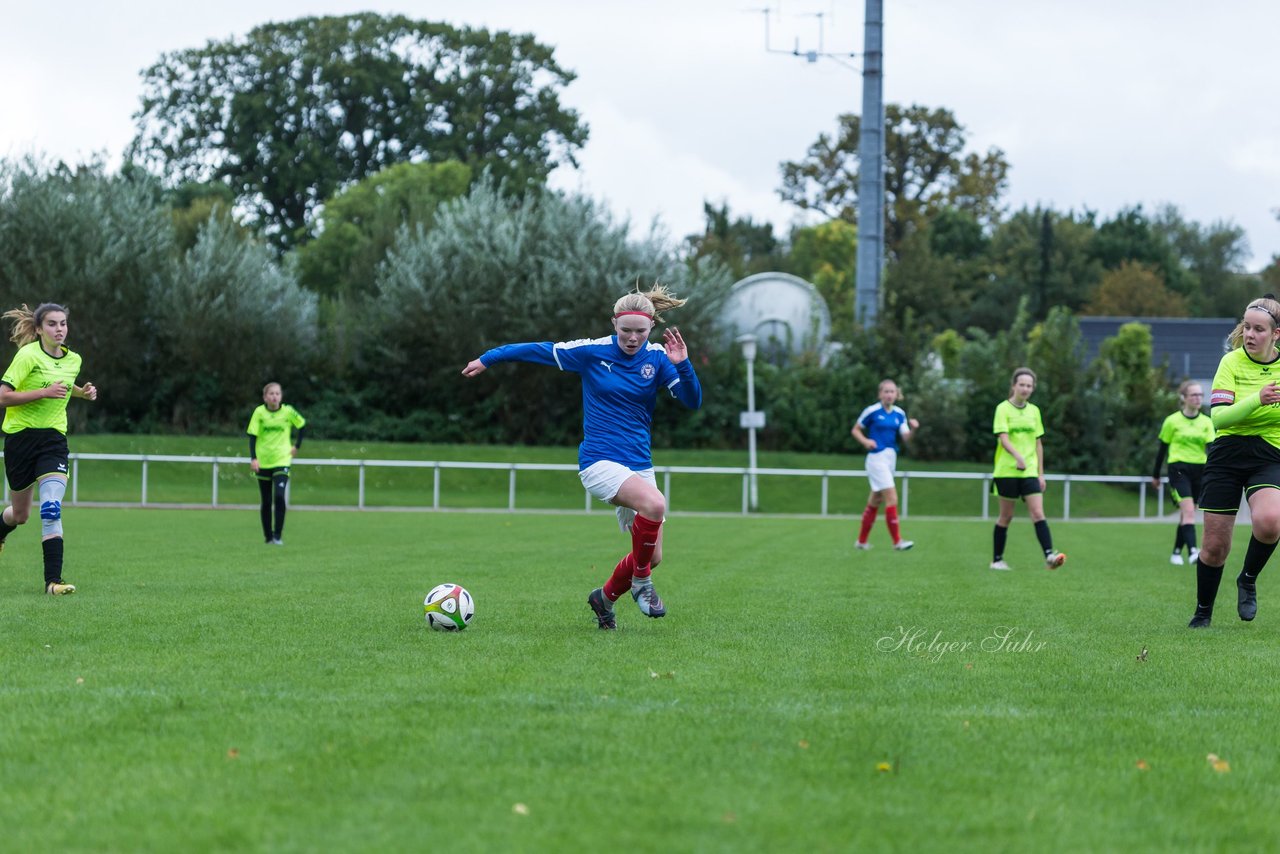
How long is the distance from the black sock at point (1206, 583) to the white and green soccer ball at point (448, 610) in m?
4.72

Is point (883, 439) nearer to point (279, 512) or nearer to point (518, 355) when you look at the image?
point (279, 512)

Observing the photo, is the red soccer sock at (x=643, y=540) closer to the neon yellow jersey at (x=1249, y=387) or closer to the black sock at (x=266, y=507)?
the neon yellow jersey at (x=1249, y=387)

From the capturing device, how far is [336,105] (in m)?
64.5

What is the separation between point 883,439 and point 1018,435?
3.37 m

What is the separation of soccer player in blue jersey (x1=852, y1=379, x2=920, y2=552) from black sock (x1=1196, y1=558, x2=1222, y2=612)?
8431 mm

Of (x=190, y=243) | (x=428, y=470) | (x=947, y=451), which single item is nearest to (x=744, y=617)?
(x=428, y=470)

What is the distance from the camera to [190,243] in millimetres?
50625

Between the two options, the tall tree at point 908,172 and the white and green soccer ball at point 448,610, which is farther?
the tall tree at point 908,172

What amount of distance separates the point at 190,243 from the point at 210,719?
156 ft

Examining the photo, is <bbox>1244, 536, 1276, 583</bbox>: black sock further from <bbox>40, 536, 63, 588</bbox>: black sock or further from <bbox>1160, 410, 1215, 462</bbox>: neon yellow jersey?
<bbox>40, 536, 63, 588</bbox>: black sock

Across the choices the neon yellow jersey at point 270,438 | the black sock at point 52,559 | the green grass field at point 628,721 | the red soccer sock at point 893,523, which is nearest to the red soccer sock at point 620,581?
the green grass field at point 628,721

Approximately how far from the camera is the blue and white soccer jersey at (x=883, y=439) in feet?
60.2

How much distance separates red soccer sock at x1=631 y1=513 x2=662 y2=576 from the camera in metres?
8.74

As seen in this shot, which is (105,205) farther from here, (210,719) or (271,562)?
(210,719)
